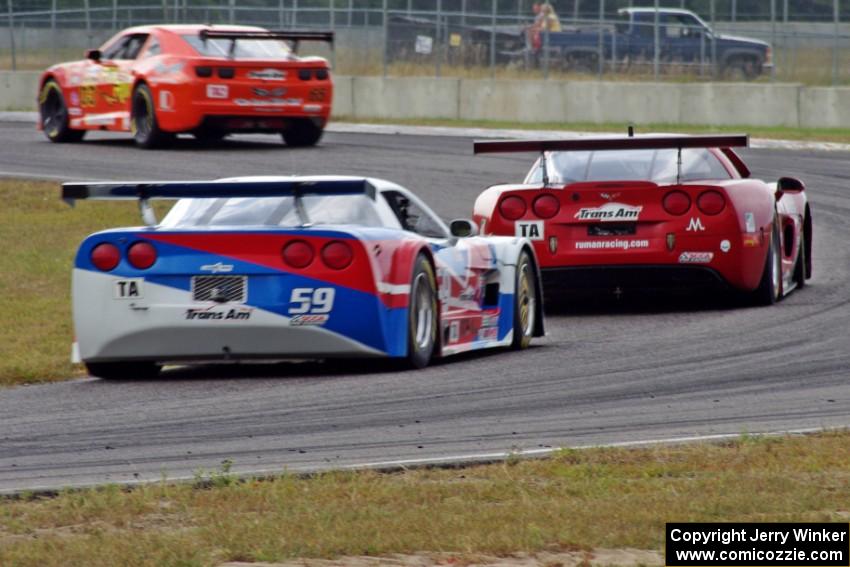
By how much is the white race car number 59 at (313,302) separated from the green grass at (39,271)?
1.67m

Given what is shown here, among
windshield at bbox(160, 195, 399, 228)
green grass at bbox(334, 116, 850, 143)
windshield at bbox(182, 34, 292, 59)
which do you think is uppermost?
windshield at bbox(182, 34, 292, 59)

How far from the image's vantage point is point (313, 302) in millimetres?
9484

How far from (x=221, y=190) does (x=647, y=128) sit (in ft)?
71.0

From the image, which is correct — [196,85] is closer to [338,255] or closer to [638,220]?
[638,220]

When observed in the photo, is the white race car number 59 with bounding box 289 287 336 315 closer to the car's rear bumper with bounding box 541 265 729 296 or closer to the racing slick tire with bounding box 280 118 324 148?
the car's rear bumper with bounding box 541 265 729 296

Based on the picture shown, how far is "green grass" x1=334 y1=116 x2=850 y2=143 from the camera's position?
28641mm

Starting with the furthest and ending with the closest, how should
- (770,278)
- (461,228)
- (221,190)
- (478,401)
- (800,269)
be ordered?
(800,269)
(770,278)
(461,228)
(221,190)
(478,401)

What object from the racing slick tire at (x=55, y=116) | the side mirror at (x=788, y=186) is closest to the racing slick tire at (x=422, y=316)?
the side mirror at (x=788, y=186)

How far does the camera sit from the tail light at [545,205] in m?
12.8

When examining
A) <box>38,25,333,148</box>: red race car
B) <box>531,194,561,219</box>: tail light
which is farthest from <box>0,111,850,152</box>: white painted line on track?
<box>531,194,561,219</box>: tail light

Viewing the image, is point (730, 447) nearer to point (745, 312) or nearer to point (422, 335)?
point (422, 335)

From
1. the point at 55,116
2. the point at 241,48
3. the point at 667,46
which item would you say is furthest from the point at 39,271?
the point at 667,46

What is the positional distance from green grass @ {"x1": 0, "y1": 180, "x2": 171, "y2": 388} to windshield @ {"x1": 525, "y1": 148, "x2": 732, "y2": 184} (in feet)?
11.7

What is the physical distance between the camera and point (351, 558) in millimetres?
5297
